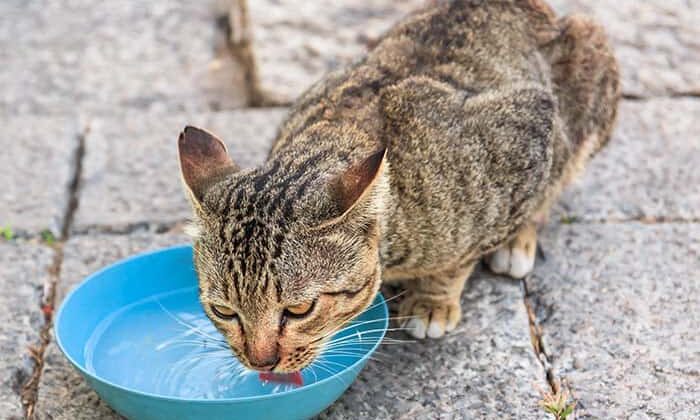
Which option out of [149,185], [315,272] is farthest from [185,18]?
[315,272]

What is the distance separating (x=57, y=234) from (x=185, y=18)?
98.7 inches

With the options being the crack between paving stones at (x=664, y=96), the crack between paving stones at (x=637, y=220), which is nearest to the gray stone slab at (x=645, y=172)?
the crack between paving stones at (x=637, y=220)

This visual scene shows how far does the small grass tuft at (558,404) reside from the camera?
3108mm

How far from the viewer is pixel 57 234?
418 centimetres

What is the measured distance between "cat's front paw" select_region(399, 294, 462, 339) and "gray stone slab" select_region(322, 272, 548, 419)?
0.12 ft

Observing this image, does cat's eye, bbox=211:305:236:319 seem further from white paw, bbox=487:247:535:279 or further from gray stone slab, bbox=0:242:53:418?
white paw, bbox=487:247:535:279

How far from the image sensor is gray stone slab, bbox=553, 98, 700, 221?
4.32 meters

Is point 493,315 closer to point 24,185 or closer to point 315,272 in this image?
point 315,272

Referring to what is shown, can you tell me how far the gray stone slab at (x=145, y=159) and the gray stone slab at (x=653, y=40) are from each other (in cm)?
216

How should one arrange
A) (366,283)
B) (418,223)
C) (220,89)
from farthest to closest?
1. (220,89)
2. (418,223)
3. (366,283)

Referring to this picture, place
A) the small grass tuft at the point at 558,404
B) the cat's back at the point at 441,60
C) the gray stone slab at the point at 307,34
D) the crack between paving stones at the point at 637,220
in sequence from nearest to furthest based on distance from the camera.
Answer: the small grass tuft at the point at 558,404
the cat's back at the point at 441,60
the crack between paving stones at the point at 637,220
the gray stone slab at the point at 307,34

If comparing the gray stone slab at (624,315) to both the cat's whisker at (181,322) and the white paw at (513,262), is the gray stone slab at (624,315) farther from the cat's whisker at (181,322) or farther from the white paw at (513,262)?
the cat's whisker at (181,322)

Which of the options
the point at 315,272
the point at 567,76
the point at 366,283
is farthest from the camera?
the point at 567,76

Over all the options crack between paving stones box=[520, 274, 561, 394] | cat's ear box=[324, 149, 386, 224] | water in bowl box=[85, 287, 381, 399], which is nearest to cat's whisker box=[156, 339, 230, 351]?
water in bowl box=[85, 287, 381, 399]
